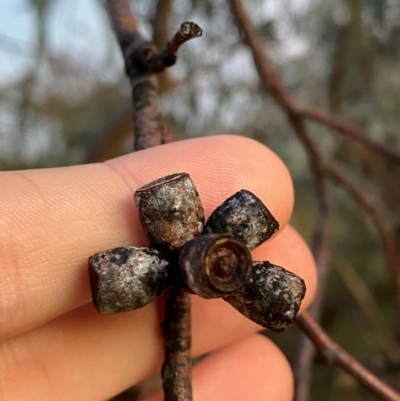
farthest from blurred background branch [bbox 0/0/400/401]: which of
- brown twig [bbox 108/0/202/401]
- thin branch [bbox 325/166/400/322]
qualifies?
brown twig [bbox 108/0/202/401]

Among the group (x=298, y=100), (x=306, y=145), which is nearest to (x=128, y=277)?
(x=306, y=145)

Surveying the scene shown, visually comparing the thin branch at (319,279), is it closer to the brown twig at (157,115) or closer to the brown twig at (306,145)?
the brown twig at (306,145)

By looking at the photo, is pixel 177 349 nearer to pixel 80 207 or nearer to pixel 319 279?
pixel 80 207

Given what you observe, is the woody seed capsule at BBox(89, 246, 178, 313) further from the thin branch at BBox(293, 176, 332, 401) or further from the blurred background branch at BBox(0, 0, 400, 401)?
the blurred background branch at BBox(0, 0, 400, 401)

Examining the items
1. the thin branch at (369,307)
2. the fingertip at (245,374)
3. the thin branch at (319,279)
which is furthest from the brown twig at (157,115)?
the thin branch at (369,307)

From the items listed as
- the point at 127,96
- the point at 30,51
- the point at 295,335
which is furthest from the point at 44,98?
the point at 295,335

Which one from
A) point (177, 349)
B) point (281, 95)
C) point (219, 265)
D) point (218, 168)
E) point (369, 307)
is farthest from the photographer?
point (369, 307)
